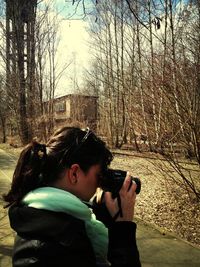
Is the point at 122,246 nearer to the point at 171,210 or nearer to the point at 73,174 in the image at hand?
the point at 73,174

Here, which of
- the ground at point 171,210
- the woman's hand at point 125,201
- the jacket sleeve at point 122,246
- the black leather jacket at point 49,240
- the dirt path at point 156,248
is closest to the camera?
the black leather jacket at point 49,240

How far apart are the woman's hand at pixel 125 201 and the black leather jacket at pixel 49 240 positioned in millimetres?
244

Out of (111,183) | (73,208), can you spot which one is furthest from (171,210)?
(73,208)

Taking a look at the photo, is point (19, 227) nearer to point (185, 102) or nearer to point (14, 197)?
point (14, 197)

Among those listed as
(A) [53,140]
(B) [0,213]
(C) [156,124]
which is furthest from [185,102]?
(A) [53,140]

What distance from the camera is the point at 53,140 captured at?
1694 mm

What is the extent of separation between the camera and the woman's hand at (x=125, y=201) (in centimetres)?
166

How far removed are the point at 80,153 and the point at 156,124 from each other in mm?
6721

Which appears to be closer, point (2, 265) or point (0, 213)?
point (2, 265)

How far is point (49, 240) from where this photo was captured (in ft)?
4.58

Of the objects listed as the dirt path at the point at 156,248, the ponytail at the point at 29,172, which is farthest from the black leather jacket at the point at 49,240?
the dirt path at the point at 156,248

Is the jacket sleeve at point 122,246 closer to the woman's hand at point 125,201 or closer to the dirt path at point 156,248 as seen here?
the woman's hand at point 125,201

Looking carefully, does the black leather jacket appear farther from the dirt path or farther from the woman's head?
the dirt path

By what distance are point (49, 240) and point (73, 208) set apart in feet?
0.46
